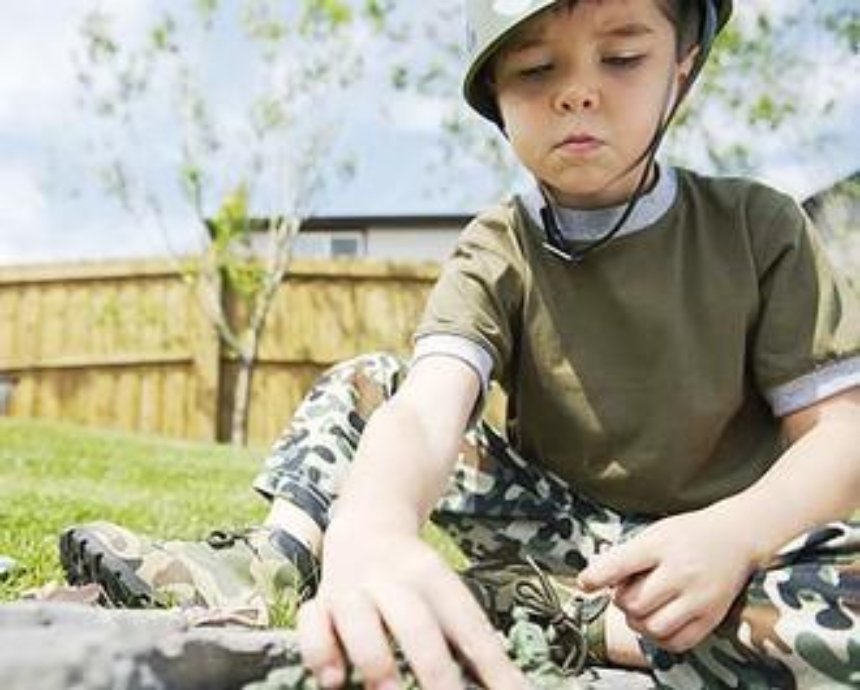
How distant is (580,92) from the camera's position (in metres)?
1.77

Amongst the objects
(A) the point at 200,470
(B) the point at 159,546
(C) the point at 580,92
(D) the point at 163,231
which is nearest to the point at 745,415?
(C) the point at 580,92

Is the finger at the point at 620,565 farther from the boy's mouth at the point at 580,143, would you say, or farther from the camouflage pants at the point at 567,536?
the boy's mouth at the point at 580,143

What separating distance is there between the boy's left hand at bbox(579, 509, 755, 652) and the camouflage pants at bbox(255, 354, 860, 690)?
0.25ft

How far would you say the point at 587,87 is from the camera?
1.78 metres

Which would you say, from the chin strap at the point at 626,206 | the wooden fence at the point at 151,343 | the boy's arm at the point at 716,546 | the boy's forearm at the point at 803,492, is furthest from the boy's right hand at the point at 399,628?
the wooden fence at the point at 151,343

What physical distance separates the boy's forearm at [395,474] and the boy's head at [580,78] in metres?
0.48

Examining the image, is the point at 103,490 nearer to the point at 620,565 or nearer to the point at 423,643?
the point at 620,565

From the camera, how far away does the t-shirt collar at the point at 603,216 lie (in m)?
2.03

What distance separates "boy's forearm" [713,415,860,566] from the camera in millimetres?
1495

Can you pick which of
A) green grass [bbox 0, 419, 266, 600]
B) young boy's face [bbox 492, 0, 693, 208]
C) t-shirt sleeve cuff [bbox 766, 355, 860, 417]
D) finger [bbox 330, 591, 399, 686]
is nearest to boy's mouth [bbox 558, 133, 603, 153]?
young boy's face [bbox 492, 0, 693, 208]

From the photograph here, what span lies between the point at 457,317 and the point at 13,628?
918mm

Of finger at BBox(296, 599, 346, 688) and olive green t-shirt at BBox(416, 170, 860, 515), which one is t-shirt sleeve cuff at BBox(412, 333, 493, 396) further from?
finger at BBox(296, 599, 346, 688)

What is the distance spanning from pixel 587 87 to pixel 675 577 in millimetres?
696

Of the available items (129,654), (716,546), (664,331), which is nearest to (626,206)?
(664,331)
